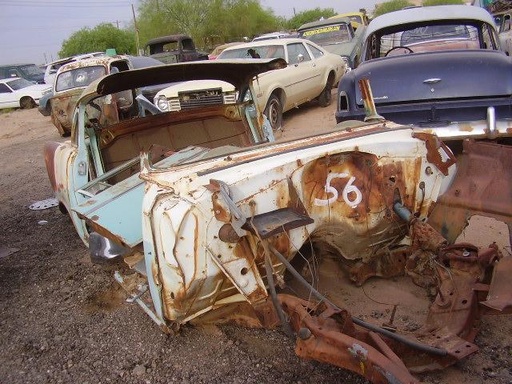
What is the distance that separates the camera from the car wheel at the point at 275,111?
9.32m

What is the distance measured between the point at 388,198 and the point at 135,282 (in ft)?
6.63

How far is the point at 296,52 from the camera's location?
1055cm

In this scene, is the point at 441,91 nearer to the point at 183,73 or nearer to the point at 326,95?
the point at 183,73

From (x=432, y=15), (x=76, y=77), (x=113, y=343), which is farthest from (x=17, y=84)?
(x=113, y=343)

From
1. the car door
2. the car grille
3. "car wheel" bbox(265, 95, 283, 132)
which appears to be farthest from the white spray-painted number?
the car door

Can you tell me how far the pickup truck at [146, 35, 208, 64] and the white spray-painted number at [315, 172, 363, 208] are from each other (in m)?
13.4

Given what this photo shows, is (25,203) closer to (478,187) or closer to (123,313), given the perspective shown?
(123,313)

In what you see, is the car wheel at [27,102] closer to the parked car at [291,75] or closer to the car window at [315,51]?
the parked car at [291,75]

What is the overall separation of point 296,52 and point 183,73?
6616 millimetres

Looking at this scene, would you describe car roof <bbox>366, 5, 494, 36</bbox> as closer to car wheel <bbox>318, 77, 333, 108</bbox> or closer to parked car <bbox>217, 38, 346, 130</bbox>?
parked car <bbox>217, 38, 346, 130</bbox>

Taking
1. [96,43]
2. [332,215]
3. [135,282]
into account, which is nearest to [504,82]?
[332,215]

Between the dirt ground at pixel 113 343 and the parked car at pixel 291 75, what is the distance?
5.11 metres

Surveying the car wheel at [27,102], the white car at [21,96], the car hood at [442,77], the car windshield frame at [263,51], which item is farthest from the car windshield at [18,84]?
the car hood at [442,77]

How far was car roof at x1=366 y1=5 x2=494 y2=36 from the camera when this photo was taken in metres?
6.12
